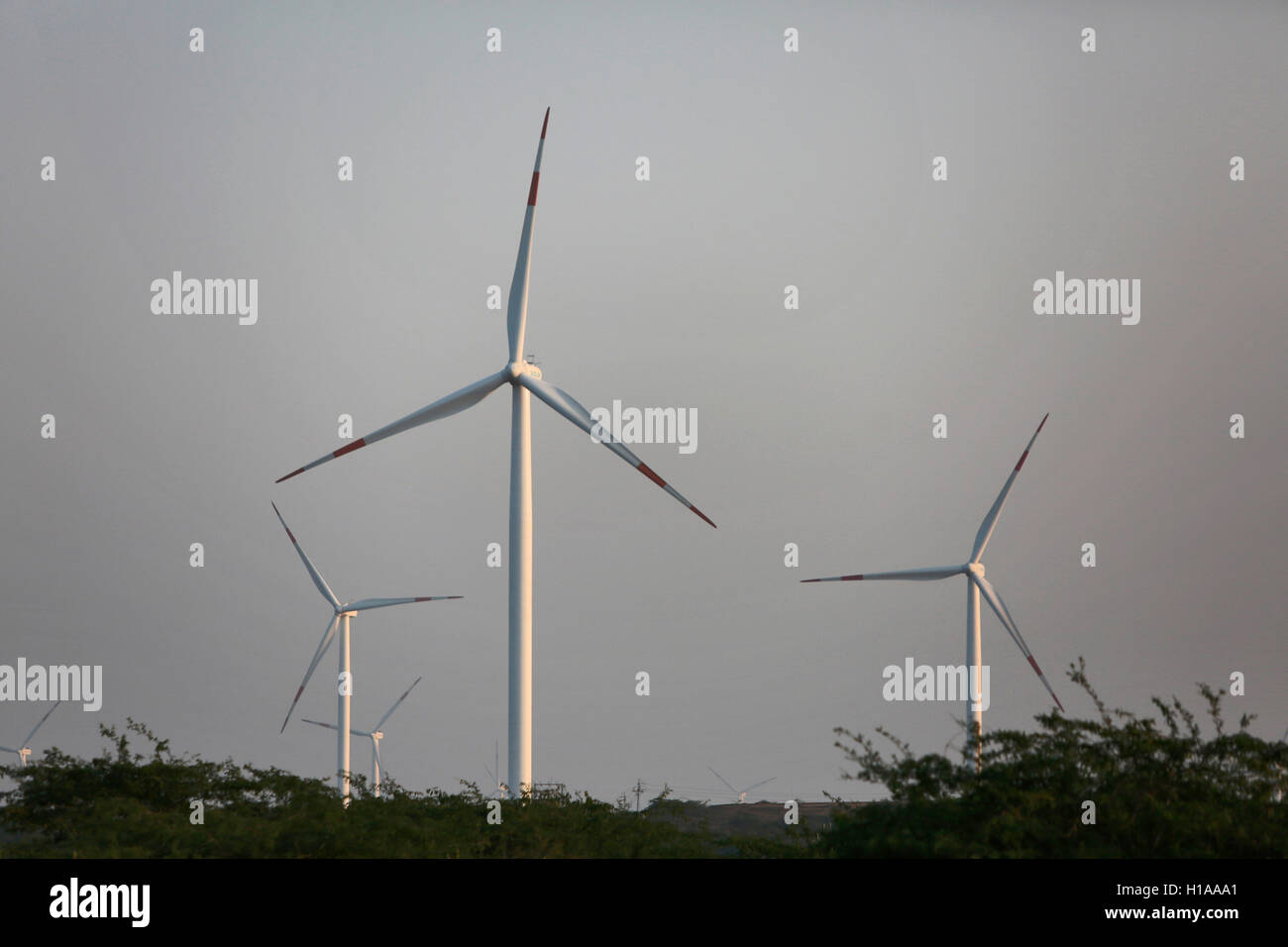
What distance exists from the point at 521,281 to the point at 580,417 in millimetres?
6216

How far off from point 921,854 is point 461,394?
26.3 m

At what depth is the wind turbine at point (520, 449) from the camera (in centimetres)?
3766

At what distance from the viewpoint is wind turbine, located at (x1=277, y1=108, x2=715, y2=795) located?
3766 cm

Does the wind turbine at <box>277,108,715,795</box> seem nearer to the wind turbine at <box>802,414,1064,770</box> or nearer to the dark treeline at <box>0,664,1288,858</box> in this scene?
the dark treeline at <box>0,664,1288,858</box>

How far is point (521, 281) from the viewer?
1695 inches

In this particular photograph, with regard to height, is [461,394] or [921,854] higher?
[461,394]

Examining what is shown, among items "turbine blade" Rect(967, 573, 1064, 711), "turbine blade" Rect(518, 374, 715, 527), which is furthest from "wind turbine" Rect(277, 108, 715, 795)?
"turbine blade" Rect(967, 573, 1064, 711)

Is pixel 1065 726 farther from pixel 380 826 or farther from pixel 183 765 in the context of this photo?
pixel 183 765

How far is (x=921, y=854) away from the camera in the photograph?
786 inches

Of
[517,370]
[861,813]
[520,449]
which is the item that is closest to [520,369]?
[517,370]

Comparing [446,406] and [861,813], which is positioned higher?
[446,406]

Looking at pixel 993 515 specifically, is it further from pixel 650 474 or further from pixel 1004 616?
pixel 650 474
